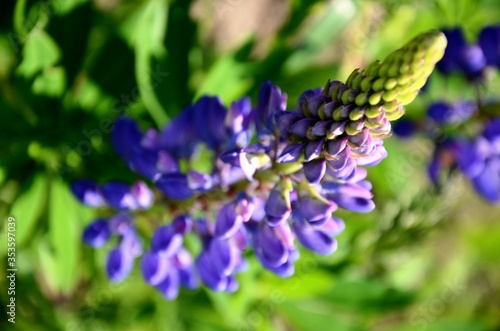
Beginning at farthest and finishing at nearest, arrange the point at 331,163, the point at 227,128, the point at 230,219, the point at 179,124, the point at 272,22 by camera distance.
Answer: the point at 272,22 → the point at 179,124 → the point at 227,128 → the point at 230,219 → the point at 331,163

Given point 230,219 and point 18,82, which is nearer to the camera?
point 230,219

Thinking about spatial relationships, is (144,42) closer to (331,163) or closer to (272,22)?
(331,163)

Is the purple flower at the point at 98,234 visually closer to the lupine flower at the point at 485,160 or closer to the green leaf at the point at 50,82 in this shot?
the green leaf at the point at 50,82

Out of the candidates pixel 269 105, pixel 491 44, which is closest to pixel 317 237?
pixel 269 105

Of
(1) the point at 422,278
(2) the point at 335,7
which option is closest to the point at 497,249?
(1) the point at 422,278

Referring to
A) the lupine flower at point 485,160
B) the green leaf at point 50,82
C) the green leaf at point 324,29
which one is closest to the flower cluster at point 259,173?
the green leaf at point 50,82

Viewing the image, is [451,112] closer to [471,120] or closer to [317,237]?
[471,120]

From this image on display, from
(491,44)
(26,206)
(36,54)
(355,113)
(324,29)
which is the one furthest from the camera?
(324,29)
